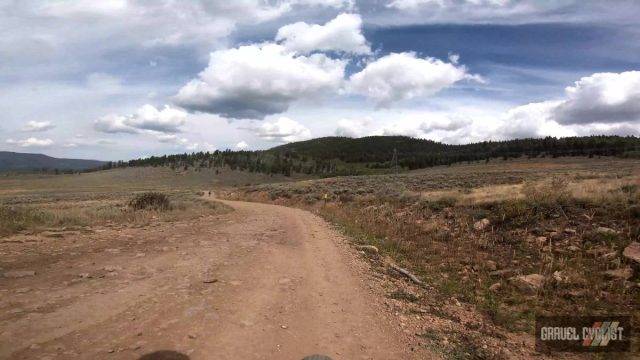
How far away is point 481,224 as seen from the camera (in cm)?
1381

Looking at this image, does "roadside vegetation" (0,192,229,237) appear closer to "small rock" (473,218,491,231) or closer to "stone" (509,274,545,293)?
"small rock" (473,218,491,231)

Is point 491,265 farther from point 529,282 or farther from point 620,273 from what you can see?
point 620,273

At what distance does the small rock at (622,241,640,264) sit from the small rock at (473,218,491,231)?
4456 millimetres

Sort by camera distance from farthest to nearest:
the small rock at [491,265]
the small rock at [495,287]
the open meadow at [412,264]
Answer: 1. the small rock at [491,265]
2. the small rock at [495,287]
3. the open meadow at [412,264]

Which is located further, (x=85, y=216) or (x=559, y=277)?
(x=85, y=216)

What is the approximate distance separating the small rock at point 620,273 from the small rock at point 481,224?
497 centimetres

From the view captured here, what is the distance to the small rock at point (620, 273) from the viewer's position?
27.4ft

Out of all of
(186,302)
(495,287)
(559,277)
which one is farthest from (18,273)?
(559,277)

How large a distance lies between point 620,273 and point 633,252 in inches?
40.2

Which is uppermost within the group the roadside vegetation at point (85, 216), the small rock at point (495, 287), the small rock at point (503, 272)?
the roadside vegetation at point (85, 216)

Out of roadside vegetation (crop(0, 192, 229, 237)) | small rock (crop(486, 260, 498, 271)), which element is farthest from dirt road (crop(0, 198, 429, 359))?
small rock (crop(486, 260, 498, 271))

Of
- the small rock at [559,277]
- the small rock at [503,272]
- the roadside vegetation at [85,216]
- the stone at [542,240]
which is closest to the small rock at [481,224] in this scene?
the stone at [542,240]

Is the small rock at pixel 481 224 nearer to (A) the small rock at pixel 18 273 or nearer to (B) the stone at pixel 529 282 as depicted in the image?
(B) the stone at pixel 529 282

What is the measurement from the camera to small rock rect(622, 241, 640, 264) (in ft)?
29.0
